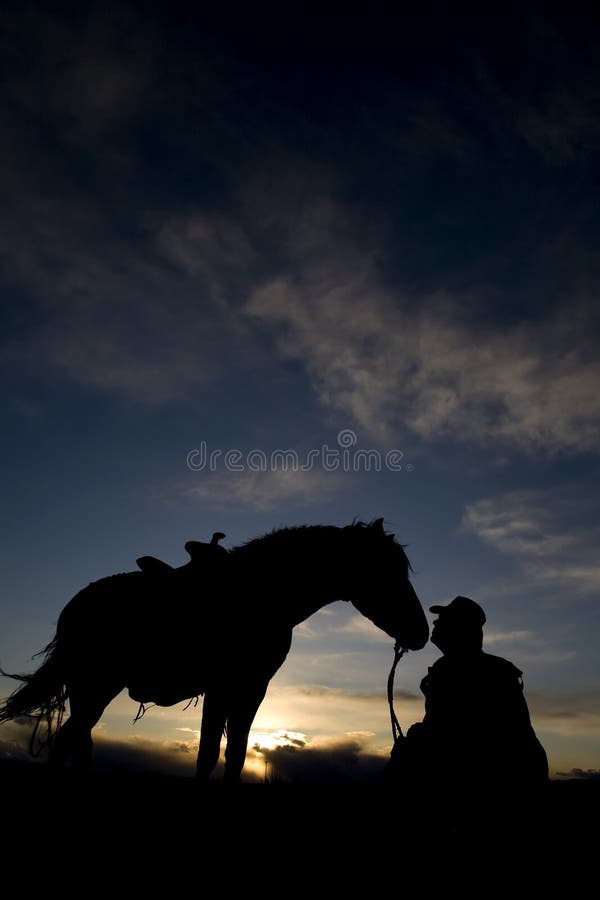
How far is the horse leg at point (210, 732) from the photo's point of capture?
15.0 feet

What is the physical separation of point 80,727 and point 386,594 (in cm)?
399

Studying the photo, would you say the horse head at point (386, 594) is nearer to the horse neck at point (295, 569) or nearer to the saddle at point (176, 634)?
the horse neck at point (295, 569)

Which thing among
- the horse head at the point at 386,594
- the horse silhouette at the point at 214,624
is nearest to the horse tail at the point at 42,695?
the horse silhouette at the point at 214,624

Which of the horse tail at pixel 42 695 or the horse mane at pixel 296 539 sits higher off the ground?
the horse mane at pixel 296 539

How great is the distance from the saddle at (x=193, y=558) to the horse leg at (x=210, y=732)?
1369 millimetres

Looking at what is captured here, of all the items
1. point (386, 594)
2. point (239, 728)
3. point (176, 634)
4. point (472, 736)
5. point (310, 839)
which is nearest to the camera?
point (310, 839)

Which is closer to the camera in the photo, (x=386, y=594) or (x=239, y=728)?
(x=239, y=728)

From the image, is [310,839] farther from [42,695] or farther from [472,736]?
[42,695]

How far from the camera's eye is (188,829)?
2986 millimetres

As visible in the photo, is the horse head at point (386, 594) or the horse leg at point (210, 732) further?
the horse head at point (386, 594)

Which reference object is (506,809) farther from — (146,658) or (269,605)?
(146,658)

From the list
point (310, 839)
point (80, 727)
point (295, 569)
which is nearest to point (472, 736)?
point (310, 839)

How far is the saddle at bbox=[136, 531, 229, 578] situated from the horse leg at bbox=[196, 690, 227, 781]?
1.37 metres

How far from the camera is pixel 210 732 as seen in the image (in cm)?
467
